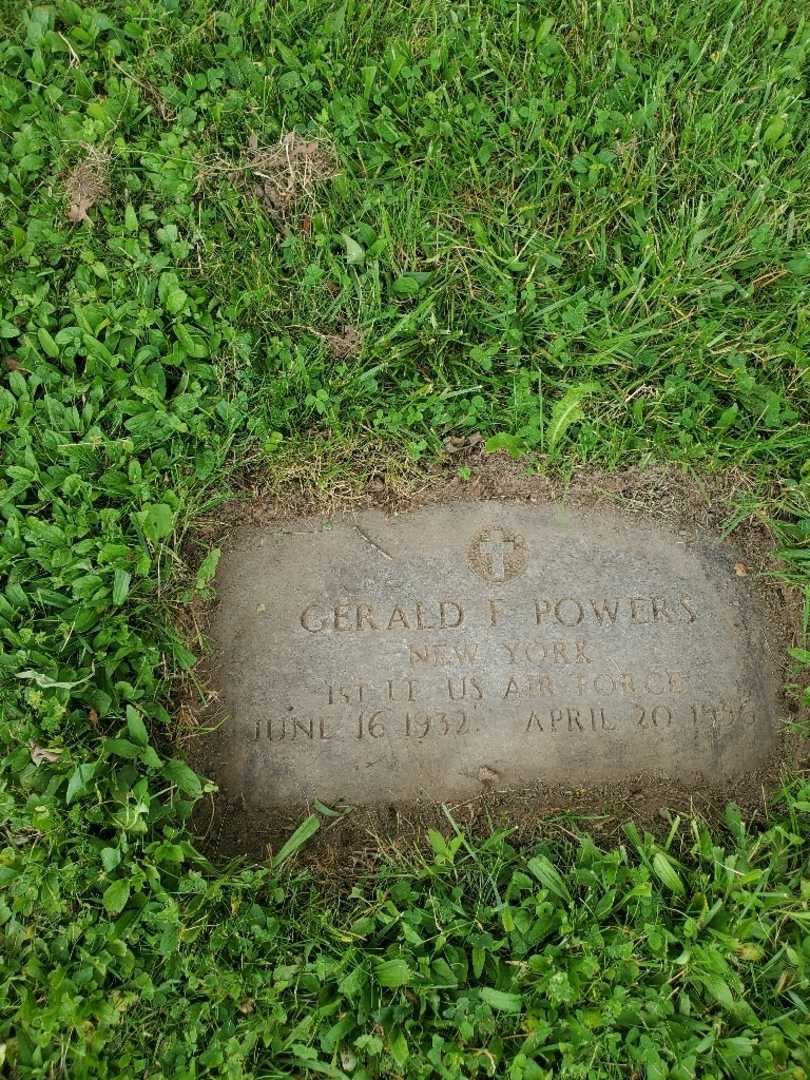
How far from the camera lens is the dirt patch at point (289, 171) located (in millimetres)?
2520

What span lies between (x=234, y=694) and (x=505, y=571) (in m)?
0.92

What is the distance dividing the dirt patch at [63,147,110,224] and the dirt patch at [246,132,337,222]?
1.57 feet

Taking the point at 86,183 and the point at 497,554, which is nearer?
the point at 497,554

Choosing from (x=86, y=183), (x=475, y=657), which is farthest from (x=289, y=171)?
(x=475, y=657)

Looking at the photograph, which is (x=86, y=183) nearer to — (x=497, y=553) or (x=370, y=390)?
(x=370, y=390)

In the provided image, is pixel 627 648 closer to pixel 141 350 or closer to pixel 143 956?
pixel 143 956

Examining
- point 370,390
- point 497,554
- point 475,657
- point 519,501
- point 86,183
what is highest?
point 86,183

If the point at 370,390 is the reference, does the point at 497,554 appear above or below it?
below

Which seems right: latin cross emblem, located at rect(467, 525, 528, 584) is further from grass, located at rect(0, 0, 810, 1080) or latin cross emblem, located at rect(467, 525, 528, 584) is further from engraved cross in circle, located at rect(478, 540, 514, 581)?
grass, located at rect(0, 0, 810, 1080)

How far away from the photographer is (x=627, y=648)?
93.1 inches

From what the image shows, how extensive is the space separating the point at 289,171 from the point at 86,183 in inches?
26.5

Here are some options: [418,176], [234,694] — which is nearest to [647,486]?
[418,176]

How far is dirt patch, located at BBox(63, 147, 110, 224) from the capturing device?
251 centimetres

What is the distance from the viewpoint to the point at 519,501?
8.11 feet
